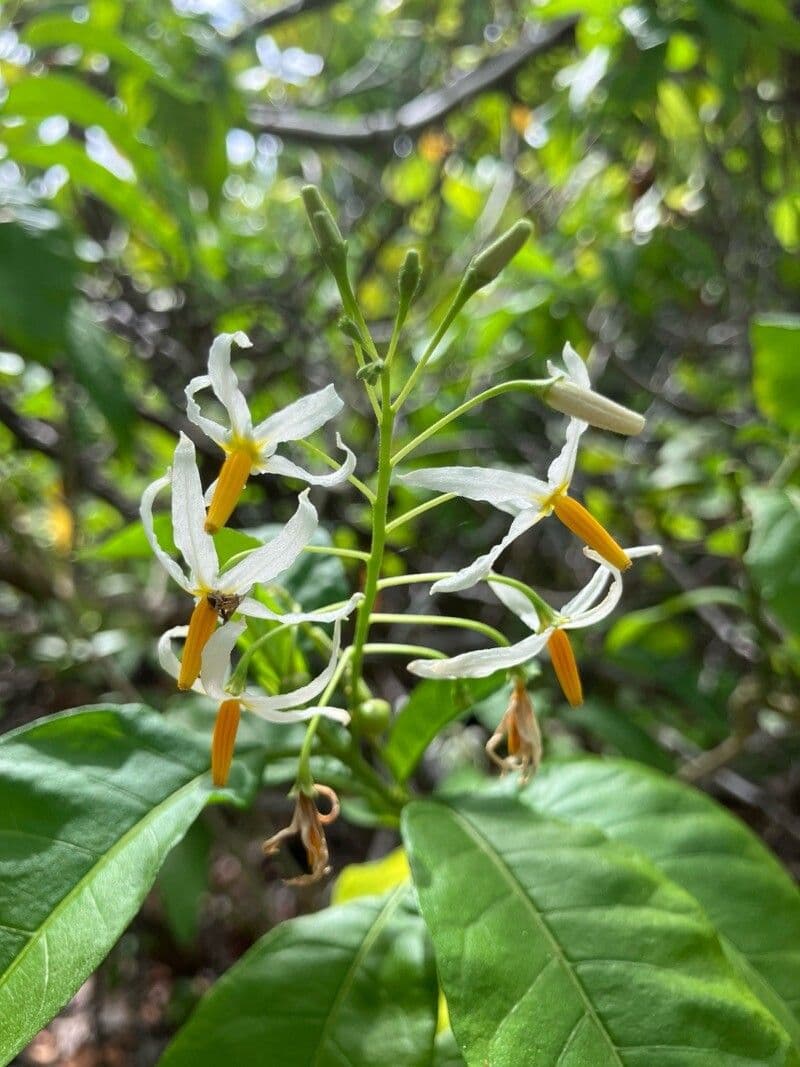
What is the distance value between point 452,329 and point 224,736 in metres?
1.28

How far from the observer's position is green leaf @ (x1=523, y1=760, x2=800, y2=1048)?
0.83m

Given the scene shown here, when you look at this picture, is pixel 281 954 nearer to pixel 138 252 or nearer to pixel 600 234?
pixel 600 234

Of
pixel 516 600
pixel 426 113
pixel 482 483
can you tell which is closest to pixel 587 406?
pixel 482 483

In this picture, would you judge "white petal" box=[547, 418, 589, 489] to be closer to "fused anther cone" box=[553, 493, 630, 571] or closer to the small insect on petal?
"fused anther cone" box=[553, 493, 630, 571]

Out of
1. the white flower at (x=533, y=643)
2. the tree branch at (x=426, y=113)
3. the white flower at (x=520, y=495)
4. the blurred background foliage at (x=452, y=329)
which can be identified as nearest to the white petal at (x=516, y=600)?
the white flower at (x=533, y=643)

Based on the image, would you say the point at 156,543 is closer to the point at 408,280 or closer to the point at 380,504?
the point at 380,504

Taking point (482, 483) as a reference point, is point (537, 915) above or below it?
below

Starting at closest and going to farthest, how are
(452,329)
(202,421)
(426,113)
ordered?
(202,421)
(452,329)
(426,113)

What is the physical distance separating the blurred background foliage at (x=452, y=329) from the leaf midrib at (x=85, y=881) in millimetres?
479

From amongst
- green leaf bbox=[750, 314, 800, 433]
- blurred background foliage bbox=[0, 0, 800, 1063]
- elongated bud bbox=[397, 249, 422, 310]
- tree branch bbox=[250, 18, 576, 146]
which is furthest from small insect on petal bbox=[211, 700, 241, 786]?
tree branch bbox=[250, 18, 576, 146]

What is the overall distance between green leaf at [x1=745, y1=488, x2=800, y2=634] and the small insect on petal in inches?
26.6

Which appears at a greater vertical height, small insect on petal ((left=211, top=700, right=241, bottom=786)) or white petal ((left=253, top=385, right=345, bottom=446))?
white petal ((left=253, top=385, right=345, bottom=446))

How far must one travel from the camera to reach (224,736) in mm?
694

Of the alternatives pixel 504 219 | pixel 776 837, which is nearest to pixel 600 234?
pixel 504 219
